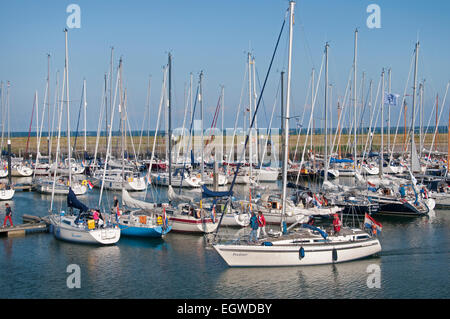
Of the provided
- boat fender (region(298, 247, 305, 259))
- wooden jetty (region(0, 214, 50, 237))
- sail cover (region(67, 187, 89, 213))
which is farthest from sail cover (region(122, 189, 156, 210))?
boat fender (region(298, 247, 305, 259))

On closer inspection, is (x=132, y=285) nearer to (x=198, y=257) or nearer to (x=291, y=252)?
(x=198, y=257)

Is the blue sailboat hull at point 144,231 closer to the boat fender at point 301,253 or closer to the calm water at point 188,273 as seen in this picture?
the calm water at point 188,273

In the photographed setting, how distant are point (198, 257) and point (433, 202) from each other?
2119 cm

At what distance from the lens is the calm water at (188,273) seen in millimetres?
21172

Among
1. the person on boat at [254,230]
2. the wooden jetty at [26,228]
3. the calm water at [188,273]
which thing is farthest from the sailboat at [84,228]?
the person on boat at [254,230]

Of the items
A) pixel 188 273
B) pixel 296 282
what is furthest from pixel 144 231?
pixel 296 282

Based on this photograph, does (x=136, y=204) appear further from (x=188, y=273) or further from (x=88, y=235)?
(x=188, y=273)

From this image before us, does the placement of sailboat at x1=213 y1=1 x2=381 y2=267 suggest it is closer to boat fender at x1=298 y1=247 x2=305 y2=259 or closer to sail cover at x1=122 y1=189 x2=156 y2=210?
boat fender at x1=298 y1=247 x2=305 y2=259

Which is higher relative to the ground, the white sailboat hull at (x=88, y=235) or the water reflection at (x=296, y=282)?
the white sailboat hull at (x=88, y=235)

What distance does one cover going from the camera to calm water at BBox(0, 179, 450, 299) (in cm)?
2117

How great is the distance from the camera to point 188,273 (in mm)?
23469

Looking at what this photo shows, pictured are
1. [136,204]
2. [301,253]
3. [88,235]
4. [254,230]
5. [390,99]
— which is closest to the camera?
[301,253]

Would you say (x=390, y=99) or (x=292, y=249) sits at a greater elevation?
(x=390, y=99)
